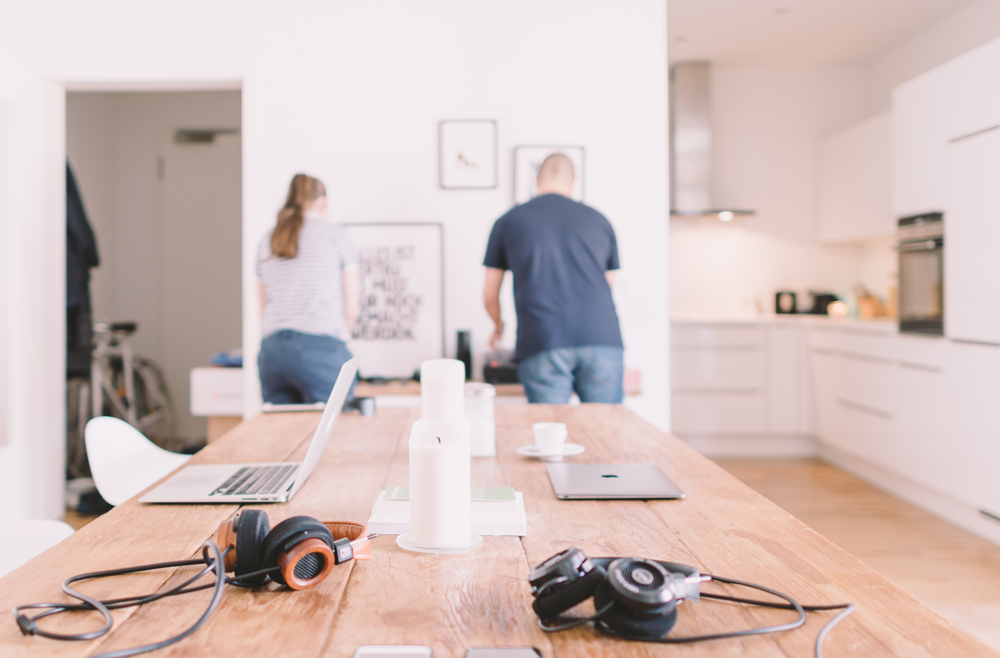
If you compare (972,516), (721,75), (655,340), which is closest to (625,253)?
(655,340)

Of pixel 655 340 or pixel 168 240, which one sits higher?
pixel 168 240

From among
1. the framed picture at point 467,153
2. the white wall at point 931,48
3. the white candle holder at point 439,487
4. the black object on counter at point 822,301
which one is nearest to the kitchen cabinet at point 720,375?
the black object on counter at point 822,301

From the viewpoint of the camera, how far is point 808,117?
16.6ft

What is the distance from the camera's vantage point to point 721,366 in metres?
4.52

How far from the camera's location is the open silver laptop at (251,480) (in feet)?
3.39

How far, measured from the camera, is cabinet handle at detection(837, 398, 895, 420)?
145 inches

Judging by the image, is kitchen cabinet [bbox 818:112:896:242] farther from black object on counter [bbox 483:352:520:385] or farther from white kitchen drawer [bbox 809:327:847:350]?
black object on counter [bbox 483:352:520:385]

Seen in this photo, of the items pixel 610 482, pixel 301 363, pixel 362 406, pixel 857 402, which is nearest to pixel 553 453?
pixel 610 482

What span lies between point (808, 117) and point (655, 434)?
14.3 feet

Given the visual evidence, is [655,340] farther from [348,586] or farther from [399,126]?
[348,586]

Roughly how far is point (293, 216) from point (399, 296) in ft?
3.39

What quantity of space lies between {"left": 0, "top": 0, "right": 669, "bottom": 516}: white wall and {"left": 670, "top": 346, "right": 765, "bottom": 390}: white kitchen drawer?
113 centimetres

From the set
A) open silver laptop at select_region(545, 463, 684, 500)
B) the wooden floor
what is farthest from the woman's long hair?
the wooden floor

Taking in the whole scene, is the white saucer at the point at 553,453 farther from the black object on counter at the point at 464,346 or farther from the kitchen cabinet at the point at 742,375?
the kitchen cabinet at the point at 742,375
